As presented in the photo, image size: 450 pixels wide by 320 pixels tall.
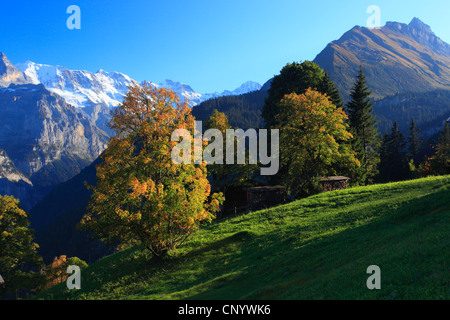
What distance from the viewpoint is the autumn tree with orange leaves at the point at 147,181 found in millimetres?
19969

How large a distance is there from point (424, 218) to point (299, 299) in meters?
10.3

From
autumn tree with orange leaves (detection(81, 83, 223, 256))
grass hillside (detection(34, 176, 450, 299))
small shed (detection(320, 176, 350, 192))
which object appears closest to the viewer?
grass hillside (detection(34, 176, 450, 299))

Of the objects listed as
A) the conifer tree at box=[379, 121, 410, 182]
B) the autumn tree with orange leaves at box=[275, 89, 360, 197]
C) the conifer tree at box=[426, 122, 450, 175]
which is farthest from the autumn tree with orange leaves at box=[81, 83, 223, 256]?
the conifer tree at box=[379, 121, 410, 182]

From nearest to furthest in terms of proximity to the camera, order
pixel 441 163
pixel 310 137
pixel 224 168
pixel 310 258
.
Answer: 1. pixel 310 258
2. pixel 310 137
3. pixel 224 168
4. pixel 441 163

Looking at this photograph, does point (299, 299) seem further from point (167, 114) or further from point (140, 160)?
point (167, 114)

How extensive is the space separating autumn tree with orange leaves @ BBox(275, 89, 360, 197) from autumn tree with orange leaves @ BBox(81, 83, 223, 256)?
17383mm

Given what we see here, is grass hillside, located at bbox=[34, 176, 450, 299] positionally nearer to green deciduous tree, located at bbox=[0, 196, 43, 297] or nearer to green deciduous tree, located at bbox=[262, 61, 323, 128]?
green deciduous tree, located at bbox=[0, 196, 43, 297]

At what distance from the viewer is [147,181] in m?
20.3

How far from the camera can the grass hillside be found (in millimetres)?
9977

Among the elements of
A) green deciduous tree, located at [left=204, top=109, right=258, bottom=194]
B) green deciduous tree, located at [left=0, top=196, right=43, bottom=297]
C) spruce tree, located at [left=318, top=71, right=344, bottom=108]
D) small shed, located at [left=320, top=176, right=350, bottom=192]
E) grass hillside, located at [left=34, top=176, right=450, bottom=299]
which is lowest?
green deciduous tree, located at [left=0, top=196, right=43, bottom=297]

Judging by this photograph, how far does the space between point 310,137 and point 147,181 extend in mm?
22860
